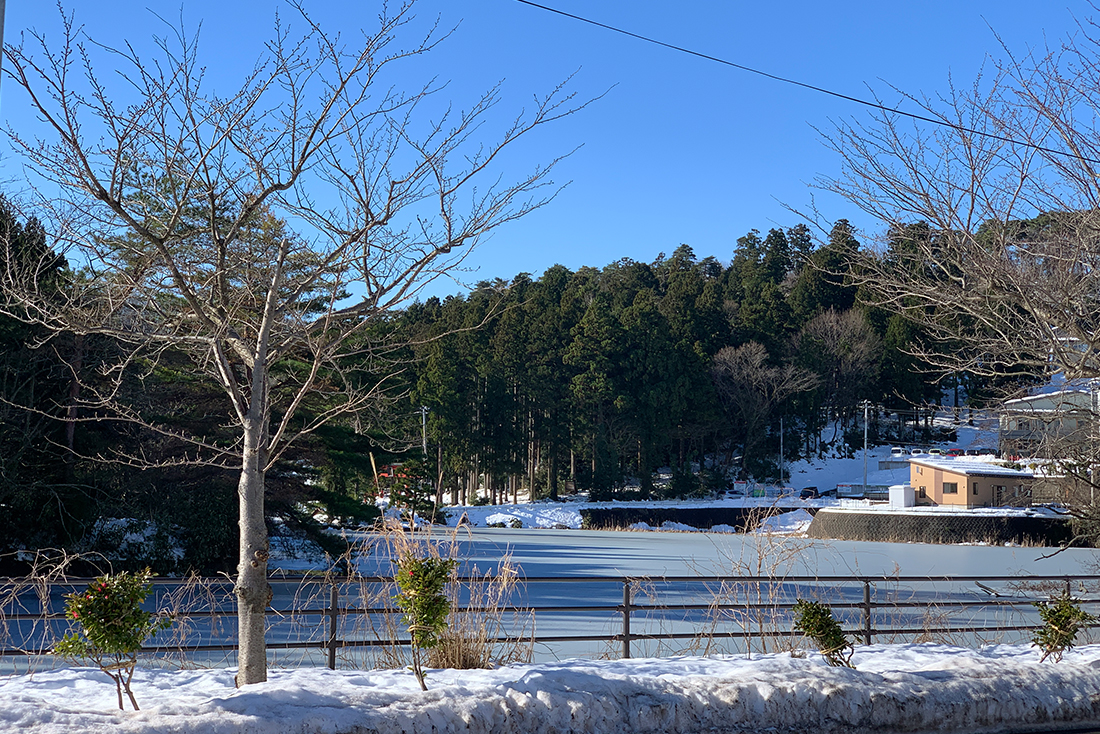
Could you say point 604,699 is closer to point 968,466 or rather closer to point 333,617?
point 333,617

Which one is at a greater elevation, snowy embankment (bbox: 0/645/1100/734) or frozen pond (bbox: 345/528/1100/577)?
→ snowy embankment (bbox: 0/645/1100/734)

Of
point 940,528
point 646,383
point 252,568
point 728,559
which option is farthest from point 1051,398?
point 646,383

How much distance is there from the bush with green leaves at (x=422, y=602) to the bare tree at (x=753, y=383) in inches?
2290

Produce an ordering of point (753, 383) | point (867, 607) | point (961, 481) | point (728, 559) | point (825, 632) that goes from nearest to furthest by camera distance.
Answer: point (825, 632) → point (867, 607) → point (728, 559) → point (961, 481) → point (753, 383)

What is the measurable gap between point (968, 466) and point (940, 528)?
953 centimetres

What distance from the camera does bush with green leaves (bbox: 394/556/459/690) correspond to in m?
5.27

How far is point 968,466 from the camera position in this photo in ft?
137

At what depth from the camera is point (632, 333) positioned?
60812mm

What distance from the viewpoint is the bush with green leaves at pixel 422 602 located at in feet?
17.3

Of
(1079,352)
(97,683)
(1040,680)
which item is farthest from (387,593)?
(1079,352)

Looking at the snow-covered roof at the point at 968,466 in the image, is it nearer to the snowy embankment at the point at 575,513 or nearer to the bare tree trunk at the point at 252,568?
the snowy embankment at the point at 575,513

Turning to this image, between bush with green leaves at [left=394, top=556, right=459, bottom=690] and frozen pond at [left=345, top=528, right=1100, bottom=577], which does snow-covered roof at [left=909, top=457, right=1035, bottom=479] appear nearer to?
frozen pond at [left=345, top=528, right=1100, bottom=577]

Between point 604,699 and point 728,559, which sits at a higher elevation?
point 604,699

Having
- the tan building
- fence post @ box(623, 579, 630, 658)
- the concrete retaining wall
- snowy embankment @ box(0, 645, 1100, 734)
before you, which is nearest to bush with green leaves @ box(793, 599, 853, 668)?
snowy embankment @ box(0, 645, 1100, 734)
